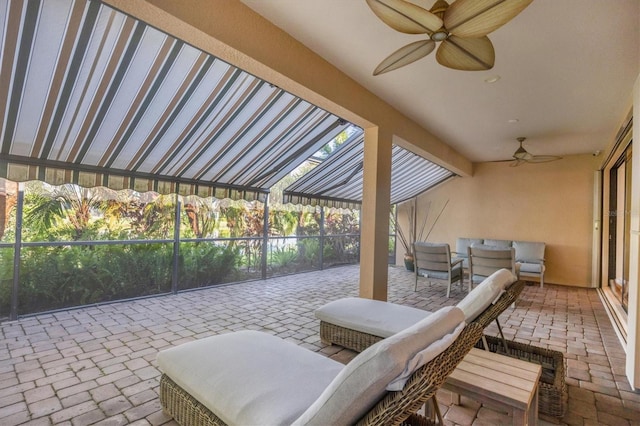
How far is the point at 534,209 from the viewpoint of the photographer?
7.41 metres

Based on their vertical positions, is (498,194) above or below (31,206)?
above

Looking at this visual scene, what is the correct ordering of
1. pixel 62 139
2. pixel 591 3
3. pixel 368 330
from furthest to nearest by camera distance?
pixel 62 139, pixel 368 330, pixel 591 3

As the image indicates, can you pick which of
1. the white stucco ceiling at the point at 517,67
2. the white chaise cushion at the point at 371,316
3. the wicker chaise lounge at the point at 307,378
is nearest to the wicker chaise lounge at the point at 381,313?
the white chaise cushion at the point at 371,316

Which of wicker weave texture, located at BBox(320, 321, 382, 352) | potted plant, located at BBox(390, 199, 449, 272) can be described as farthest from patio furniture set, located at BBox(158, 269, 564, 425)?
potted plant, located at BBox(390, 199, 449, 272)

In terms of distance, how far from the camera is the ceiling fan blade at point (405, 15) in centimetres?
161

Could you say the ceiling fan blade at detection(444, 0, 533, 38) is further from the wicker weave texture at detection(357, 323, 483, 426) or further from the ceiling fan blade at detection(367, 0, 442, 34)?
the wicker weave texture at detection(357, 323, 483, 426)

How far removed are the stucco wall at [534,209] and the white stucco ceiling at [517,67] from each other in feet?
6.34

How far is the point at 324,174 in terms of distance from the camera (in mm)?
6570

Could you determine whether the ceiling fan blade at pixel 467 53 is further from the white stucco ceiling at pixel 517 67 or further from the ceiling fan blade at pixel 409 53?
the white stucco ceiling at pixel 517 67

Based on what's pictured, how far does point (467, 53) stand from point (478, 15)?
551 mm

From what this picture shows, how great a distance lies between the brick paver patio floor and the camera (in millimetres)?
2186

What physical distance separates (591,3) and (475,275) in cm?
419

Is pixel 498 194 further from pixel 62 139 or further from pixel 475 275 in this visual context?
pixel 62 139

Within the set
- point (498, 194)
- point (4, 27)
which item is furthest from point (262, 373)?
point (498, 194)
